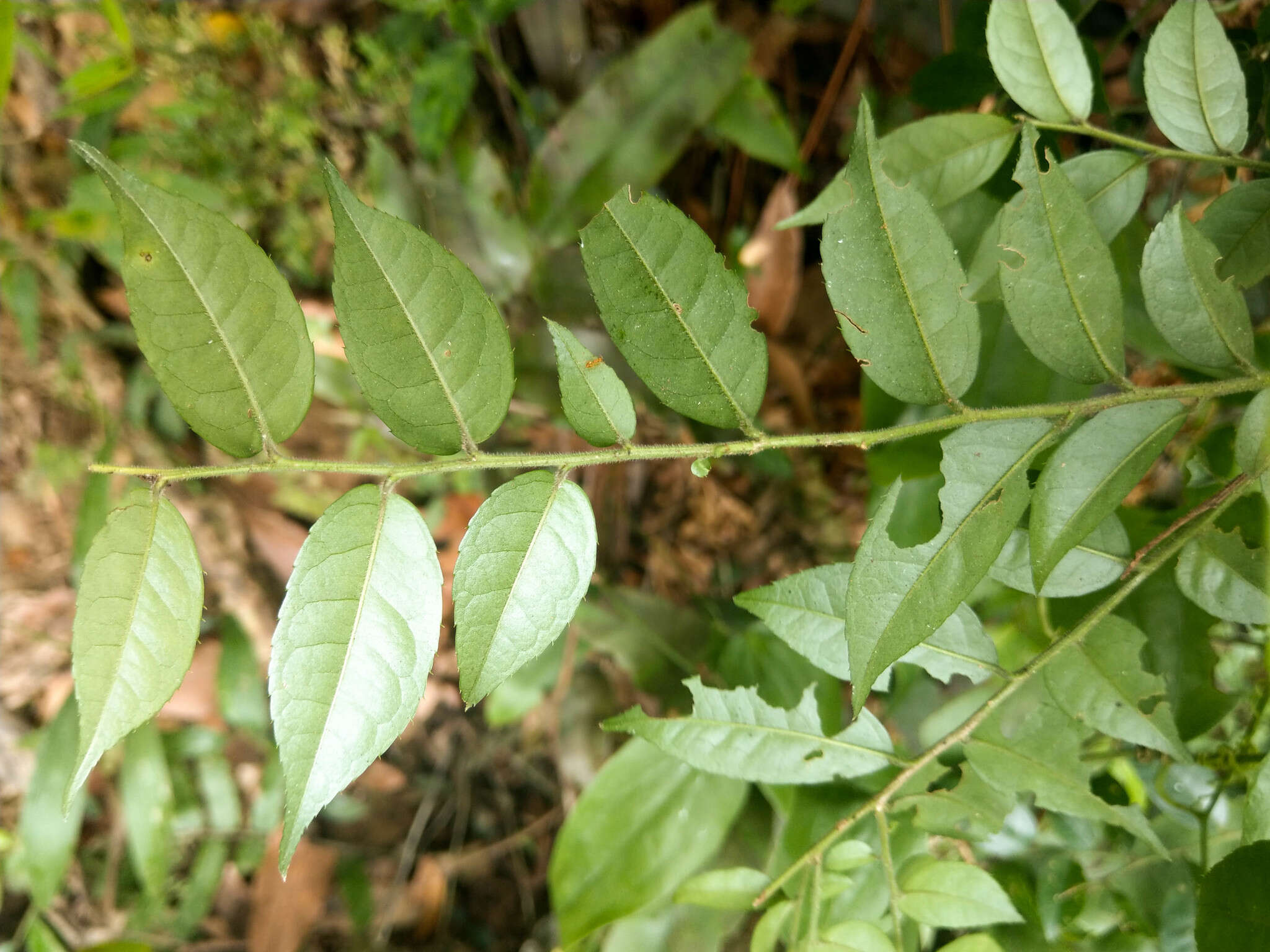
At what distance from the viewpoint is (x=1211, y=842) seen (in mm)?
977

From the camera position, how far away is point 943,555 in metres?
0.61

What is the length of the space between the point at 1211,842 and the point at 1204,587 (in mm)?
478

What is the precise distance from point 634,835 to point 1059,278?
A: 41.8 inches

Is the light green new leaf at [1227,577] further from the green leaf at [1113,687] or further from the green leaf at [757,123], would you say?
the green leaf at [757,123]

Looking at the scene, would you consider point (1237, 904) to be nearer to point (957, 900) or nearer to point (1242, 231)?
point (957, 900)

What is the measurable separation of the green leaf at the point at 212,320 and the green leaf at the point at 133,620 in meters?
0.09

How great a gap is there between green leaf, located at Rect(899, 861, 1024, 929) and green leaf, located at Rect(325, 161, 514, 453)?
0.64m

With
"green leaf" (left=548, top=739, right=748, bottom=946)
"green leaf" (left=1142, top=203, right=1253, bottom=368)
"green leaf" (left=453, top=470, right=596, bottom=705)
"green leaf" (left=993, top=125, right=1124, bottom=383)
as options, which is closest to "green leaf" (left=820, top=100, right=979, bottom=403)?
"green leaf" (left=993, top=125, right=1124, bottom=383)

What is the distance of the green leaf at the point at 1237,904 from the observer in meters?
0.61

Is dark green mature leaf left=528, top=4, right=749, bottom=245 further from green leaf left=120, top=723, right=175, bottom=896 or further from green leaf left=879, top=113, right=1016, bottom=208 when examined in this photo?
green leaf left=120, top=723, right=175, bottom=896

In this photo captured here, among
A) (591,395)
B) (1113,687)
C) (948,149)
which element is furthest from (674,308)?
(1113,687)

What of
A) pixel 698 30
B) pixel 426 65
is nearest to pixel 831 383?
pixel 698 30

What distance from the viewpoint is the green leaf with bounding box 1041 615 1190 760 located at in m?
0.72

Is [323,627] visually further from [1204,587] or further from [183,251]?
[1204,587]
